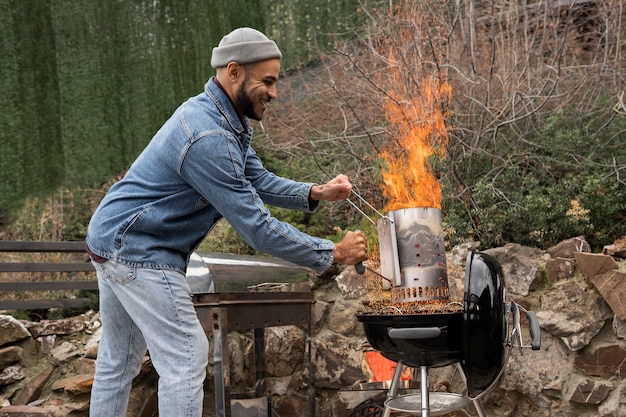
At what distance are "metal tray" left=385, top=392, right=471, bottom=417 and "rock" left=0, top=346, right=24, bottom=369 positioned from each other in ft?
10.0

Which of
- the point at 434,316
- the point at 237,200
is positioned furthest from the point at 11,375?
the point at 434,316

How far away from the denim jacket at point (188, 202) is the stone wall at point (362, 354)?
1.70 meters

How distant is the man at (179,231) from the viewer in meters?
2.51

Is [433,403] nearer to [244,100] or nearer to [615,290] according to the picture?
[615,290]

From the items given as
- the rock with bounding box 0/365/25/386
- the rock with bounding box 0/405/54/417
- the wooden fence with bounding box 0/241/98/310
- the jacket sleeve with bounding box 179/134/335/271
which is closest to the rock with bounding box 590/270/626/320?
the jacket sleeve with bounding box 179/134/335/271

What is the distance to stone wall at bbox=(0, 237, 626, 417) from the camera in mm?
4160

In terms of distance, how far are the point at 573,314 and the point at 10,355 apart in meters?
3.79

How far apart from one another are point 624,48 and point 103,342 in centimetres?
562

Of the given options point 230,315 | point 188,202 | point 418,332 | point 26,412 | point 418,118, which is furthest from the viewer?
point 418,118

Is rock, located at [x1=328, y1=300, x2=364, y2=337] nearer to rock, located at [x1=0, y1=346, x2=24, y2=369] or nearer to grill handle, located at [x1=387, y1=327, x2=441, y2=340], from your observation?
grill handle, located at [x1=387, y1=327, x2=441, y2=340]

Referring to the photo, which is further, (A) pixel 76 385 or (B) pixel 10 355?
(B) pixel 10 355

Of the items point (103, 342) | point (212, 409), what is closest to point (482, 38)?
point (212, 409)

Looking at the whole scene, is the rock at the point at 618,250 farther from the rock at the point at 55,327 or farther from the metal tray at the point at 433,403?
the rock at the point at 55,327

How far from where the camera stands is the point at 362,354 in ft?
15.9
